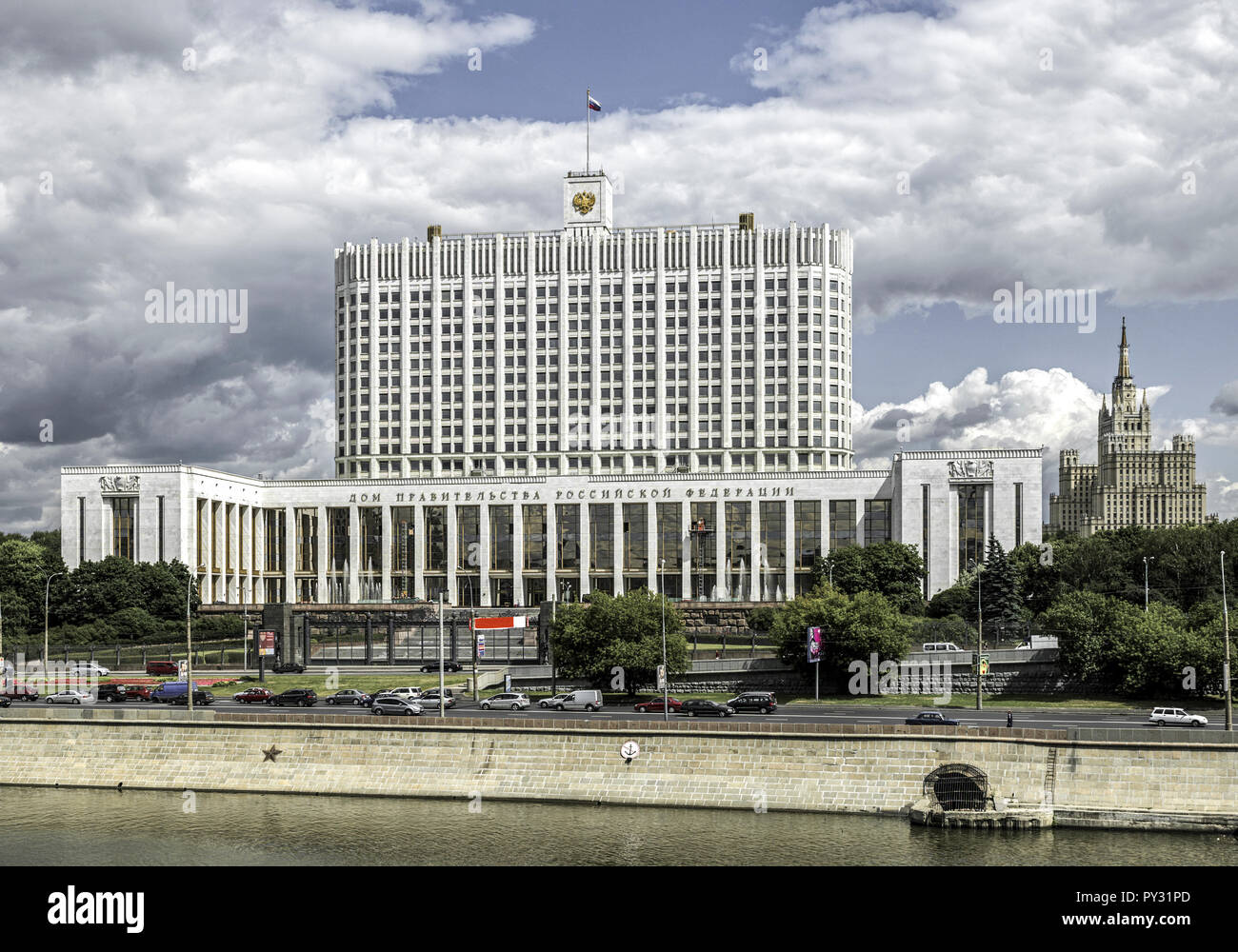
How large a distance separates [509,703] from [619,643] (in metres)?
9.66

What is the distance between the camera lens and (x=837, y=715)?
235ft

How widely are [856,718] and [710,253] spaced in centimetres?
12152

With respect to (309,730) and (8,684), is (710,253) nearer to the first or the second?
(8,684)

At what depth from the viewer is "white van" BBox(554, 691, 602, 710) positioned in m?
76.0

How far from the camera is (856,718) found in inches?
2721

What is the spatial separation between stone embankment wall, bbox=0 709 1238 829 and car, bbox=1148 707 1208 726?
15.9 m

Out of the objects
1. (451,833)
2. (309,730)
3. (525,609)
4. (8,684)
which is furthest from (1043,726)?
(525,609)

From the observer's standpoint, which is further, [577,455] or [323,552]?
[577,455]

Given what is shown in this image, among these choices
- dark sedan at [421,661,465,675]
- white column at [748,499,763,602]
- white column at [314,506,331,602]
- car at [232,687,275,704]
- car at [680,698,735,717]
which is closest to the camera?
car at [680,698,735,717]

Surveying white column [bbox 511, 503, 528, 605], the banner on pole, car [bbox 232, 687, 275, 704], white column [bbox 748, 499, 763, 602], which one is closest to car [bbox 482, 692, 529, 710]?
car [bbox 232, 687, 275, 704]

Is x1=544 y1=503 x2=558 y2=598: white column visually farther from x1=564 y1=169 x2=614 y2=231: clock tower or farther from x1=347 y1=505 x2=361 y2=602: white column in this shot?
x1=564 y1=169 x2=614 y2=231: clock tower

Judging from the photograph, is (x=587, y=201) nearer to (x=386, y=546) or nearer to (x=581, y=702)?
(x=386, y=546)

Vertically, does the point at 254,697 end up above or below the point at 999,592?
below

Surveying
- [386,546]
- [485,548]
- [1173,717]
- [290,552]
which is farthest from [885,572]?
[290,552]
